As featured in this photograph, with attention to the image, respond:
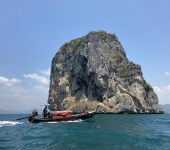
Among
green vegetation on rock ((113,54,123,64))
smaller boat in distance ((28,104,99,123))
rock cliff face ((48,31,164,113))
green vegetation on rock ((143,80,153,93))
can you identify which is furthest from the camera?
green vegetation on rock ((143,80,153,93))

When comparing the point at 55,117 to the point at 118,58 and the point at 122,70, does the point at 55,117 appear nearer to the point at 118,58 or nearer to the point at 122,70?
the point at 122,70

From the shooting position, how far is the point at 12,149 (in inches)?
589

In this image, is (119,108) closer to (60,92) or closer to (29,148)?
(60,92)

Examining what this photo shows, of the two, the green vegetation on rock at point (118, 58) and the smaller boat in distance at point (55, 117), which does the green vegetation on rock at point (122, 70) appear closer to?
the green vegetation on rock at point (118, 58)

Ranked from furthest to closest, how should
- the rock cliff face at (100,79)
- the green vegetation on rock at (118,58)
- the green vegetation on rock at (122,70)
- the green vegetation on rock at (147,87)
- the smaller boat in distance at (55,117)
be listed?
the green vegetation on rock at (147,87)
the green vegetation on rock at (118,58)
the green vegetation on rock at (122,70)
the rock cliff face at (100,79)
the smaller boat in distance at (55,117)

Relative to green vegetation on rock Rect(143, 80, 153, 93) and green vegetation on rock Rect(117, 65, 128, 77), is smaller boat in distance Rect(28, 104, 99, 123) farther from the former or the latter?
green vegetation on rock Rect(143, 80, 153, 93)

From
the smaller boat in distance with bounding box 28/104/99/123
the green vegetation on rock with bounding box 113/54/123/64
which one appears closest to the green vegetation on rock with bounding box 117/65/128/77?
the green vegetation on rock with bounding box 113/54/123/64

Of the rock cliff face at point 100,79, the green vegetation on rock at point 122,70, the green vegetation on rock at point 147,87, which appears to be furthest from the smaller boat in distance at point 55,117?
the green vegetation on rock at point 147,87

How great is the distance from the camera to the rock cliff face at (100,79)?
8369 centimetres

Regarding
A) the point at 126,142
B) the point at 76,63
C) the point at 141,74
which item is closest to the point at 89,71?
the point at 76,63

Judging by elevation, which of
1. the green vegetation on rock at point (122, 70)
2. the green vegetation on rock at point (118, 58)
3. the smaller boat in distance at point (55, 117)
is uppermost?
the green vegetation on rock at point (118, 58)

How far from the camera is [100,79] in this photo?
85312mm

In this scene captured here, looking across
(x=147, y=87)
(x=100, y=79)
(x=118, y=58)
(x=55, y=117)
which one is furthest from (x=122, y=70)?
(x=55, y=117)

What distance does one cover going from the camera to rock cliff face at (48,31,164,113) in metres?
83.7
